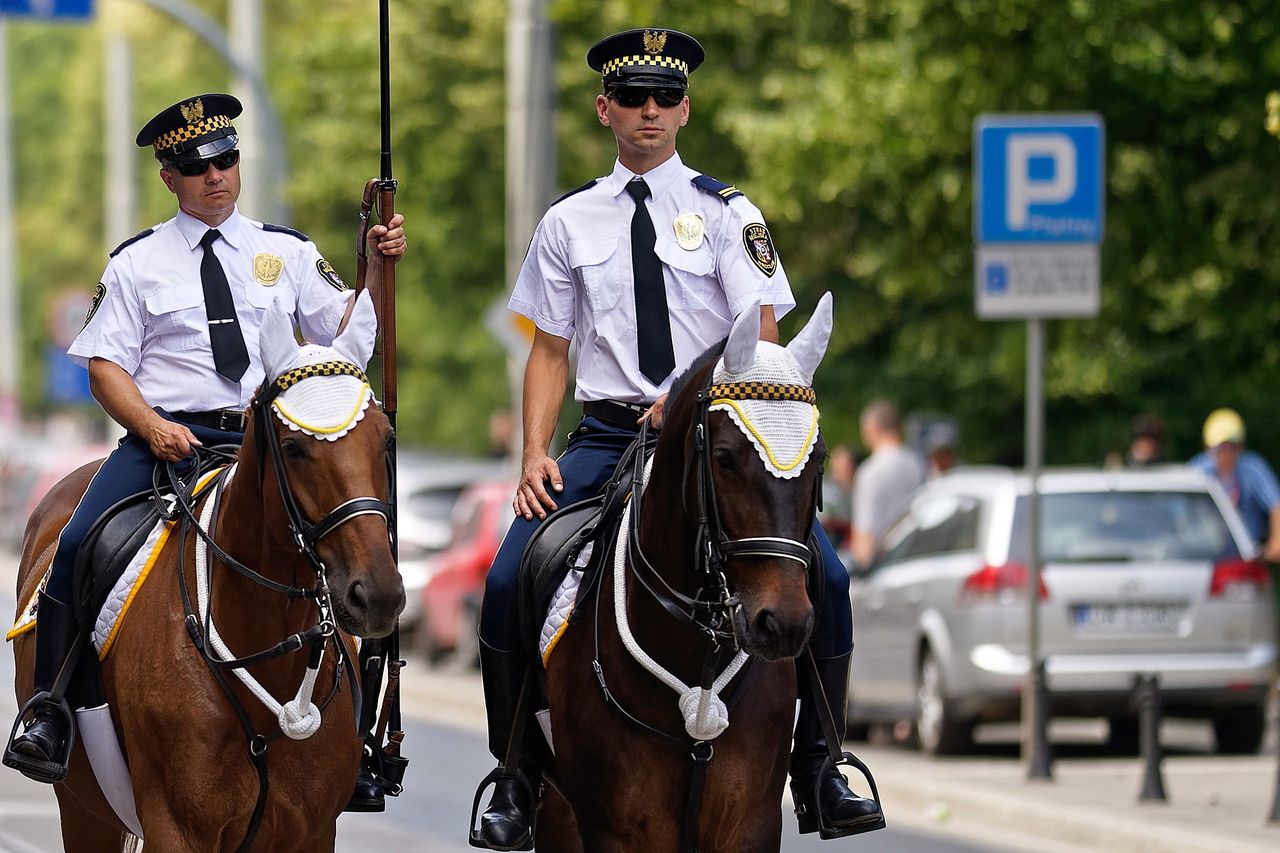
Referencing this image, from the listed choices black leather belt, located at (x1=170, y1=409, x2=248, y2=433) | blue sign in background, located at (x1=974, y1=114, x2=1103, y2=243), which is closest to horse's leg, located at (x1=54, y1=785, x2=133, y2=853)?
black leather belt, located at (x1=170, y1=409, x2=248, y2=433)

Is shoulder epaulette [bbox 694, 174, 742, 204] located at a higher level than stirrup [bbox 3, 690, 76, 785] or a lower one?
higher

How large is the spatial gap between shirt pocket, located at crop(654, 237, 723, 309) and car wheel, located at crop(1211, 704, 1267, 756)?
9888 mm

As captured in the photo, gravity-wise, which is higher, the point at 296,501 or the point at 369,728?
the point at 296,501

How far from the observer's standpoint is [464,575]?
77.2 ft

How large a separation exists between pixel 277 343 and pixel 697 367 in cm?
114

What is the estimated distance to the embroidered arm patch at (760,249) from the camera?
7.47m

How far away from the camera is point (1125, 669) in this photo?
16.0 m

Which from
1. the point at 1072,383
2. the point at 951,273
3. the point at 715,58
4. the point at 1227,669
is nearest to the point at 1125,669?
the point at 1227,669

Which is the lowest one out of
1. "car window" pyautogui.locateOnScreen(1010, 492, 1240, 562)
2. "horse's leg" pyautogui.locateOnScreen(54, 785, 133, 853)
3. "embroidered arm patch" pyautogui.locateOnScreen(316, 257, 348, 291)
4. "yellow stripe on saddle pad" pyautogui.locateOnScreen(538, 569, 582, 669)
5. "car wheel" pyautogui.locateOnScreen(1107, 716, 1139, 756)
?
"car wheel" pyautogui.locateOnScreen(1107, 716, 1139, 756)

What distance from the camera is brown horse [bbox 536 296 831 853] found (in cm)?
623

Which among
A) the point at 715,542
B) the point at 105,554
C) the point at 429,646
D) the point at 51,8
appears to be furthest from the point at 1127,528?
the point at 51,8

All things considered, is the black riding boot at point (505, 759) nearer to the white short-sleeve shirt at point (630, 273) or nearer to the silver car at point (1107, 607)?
the white short-sleeve shirt at point (630, 273)

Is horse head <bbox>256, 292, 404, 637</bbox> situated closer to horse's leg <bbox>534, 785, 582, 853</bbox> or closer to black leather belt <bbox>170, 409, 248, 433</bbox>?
black leather belt <bbox>170, 409, 248, 433</bbox>

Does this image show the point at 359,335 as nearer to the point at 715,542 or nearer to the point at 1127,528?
the point at 715,542
